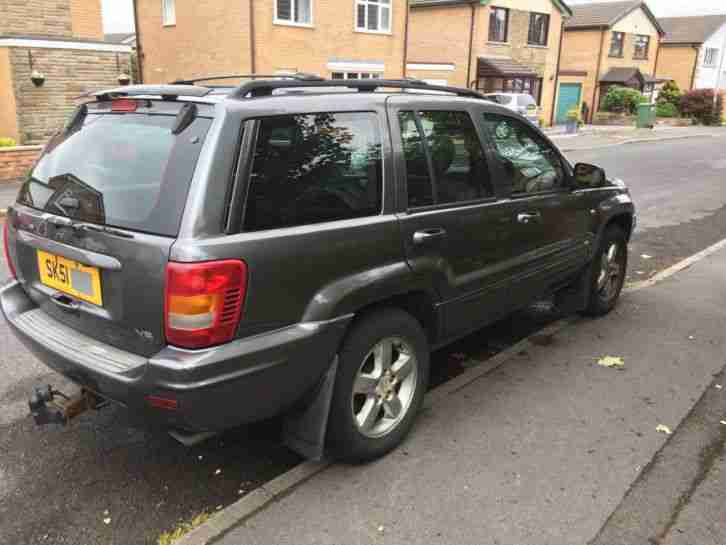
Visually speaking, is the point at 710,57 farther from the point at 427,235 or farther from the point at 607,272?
the point at 427,235

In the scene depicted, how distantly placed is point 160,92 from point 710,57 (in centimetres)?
6047

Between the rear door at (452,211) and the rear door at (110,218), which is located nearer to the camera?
the rear door at (110,218)

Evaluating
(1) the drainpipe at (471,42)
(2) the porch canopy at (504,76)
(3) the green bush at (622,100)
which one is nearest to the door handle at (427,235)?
(1) the drainpipe at (471,42)

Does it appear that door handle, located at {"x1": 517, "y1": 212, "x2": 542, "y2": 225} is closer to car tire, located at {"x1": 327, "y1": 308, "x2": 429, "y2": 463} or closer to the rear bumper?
car tire, located at {"x1": 327, "y1": 308, "x2": 429, "y2": 463}

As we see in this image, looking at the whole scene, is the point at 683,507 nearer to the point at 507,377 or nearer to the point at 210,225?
the point at 507,377

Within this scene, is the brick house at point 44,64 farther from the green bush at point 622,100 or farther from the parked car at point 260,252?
the green bush at point 622,100

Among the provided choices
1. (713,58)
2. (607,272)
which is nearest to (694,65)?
(713,58)

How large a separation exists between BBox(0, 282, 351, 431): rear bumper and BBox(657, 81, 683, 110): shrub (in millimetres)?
47642

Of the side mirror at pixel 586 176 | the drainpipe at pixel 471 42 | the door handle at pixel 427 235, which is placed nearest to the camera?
the door handle at pixel 427 235

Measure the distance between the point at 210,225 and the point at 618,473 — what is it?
7.38 ft

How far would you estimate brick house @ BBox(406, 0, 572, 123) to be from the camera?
102ft

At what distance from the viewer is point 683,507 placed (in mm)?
2854

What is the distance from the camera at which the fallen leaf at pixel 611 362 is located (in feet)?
14.3

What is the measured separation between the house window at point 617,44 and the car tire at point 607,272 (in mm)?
42318
